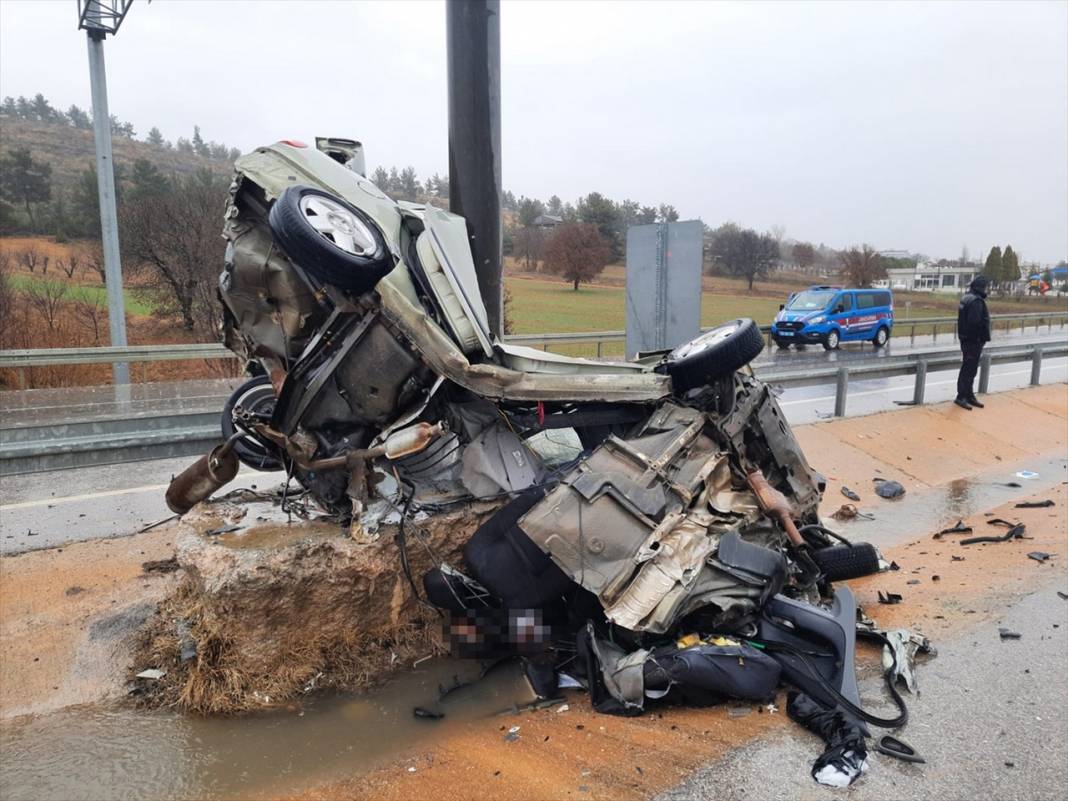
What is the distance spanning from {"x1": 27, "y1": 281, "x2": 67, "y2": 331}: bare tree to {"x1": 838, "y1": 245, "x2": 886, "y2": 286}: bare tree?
125 feet

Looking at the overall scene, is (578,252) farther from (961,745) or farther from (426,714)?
(961,745)

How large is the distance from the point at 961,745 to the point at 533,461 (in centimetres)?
223

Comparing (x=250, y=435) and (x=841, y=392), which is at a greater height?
(x=250, y=435)

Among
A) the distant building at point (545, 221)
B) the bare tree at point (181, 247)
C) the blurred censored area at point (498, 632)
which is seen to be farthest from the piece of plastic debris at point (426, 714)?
the distant building at point (545, 221)

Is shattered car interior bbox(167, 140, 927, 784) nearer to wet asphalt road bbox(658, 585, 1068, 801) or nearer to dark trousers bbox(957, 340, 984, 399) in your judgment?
wet asphalt road bbox(658, 585, 1068, 801)

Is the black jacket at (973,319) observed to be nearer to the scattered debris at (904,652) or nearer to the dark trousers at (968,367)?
the dark trousers at (968,367)

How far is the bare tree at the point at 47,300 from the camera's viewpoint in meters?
15.2

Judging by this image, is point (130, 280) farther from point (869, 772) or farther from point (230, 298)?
point (869, 772)

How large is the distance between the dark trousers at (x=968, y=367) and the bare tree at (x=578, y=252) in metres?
29.4

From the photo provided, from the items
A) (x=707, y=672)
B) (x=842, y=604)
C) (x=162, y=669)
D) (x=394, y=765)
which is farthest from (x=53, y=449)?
(x=842, y=604)

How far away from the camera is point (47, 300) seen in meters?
15.5

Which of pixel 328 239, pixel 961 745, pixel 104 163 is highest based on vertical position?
pixel 104 163

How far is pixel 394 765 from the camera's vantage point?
2.81m

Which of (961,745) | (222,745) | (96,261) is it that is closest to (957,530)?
(961,745)
